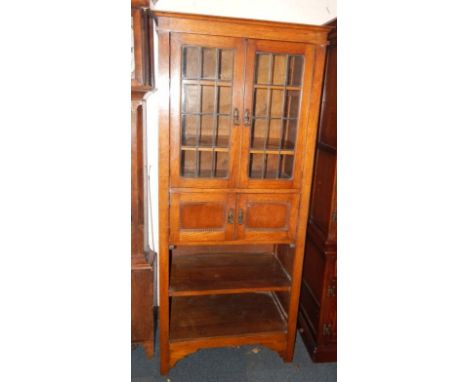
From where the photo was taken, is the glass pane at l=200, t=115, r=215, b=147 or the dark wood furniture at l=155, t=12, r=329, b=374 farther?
the glass pane at l=200, t=115, r=215, b=147

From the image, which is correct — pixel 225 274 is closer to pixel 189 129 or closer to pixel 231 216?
pixel 231 216

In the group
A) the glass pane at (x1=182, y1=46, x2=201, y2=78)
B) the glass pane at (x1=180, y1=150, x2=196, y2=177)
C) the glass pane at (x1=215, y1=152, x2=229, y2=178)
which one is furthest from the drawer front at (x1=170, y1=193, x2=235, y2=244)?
the glass pane at (x1=182, y1=46, x2=201, y2=78)

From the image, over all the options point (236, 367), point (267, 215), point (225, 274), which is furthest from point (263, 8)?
point (236, 367)

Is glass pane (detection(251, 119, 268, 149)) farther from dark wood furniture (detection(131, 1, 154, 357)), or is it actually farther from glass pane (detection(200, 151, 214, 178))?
dark wood furniture (detection(131, 1, 154, 357))

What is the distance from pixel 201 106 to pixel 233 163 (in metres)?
0.40

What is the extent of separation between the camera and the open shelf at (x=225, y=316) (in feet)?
6.02

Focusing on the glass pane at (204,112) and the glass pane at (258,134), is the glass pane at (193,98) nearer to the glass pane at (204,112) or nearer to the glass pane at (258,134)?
the glass pane at (204,112)

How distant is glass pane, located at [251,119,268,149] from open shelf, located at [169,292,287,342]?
0.99m

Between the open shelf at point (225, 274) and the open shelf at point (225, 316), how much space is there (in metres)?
0.24

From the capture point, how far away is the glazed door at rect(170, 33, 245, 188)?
57.5 inches

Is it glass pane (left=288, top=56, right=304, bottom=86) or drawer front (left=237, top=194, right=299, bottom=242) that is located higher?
glass pane (left=288, top=56, right=304, bottom=86)
